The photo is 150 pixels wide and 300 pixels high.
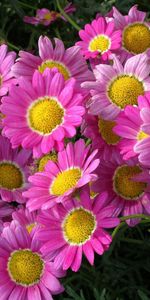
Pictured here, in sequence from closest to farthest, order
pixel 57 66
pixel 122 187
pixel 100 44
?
pixel 122 187 < pixel 57 66 < pixel 100 44

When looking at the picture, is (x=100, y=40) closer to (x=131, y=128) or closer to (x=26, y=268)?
(x=131, y=128)

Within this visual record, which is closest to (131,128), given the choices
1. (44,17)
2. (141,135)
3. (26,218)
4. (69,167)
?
(141,135)

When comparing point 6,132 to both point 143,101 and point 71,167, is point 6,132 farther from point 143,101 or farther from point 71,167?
point 143,101

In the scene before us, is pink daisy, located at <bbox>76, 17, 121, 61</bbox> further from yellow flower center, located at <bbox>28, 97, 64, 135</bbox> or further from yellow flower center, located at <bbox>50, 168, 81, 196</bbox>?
yellow flower center, located at <bbox>50, 168, 81, 196</bbox>

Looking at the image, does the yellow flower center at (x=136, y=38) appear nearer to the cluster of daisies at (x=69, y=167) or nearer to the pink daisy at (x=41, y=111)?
the cluster of daisies at (x=69, y=167)

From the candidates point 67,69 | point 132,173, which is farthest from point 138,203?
point 67,69

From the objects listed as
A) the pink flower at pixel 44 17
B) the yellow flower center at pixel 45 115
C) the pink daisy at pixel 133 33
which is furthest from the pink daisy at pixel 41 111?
the pink flower at pixel 44 17
